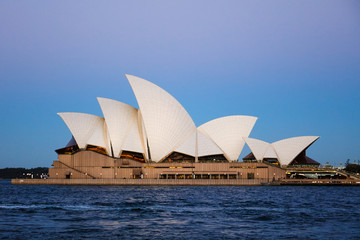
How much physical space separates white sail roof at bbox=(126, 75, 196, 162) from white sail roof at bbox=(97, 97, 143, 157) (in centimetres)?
341

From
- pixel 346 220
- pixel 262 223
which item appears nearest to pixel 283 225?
pixel 262 223

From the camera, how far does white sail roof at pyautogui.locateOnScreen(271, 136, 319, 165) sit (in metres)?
80.3

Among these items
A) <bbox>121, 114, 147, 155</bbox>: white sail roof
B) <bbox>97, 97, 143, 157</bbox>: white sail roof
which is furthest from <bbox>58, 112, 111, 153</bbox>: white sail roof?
<bbox>121, 114, 147, 155</bbox>: white sail roof

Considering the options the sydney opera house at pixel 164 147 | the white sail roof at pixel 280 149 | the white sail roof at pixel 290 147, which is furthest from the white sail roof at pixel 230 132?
the white sail roof at pixel 290 147

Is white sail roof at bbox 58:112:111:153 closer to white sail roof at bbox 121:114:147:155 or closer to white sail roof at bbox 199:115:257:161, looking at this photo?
white sail roof at bbox 121:114:147:155

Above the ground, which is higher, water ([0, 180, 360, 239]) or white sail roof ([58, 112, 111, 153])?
white sail roof ([58, 112, 111, 153])

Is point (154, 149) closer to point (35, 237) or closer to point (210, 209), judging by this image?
point (210, 209)

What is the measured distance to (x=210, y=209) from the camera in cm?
3444

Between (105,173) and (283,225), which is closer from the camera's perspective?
(283,225)

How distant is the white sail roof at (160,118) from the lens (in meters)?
74.5

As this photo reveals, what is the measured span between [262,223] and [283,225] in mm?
1357

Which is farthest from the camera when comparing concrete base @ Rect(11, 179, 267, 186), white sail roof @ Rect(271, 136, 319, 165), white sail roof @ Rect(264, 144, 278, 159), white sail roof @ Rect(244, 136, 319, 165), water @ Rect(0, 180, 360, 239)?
white sail roof @ Rect(264, 144, 278, 159)

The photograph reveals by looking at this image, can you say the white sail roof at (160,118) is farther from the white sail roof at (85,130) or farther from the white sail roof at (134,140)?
the white sail roof at (85,130)

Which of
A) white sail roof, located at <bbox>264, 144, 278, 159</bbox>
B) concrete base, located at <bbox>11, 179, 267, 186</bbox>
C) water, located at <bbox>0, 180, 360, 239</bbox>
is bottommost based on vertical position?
water, located at <bbox>0, 180, 360, 239</bbox>
